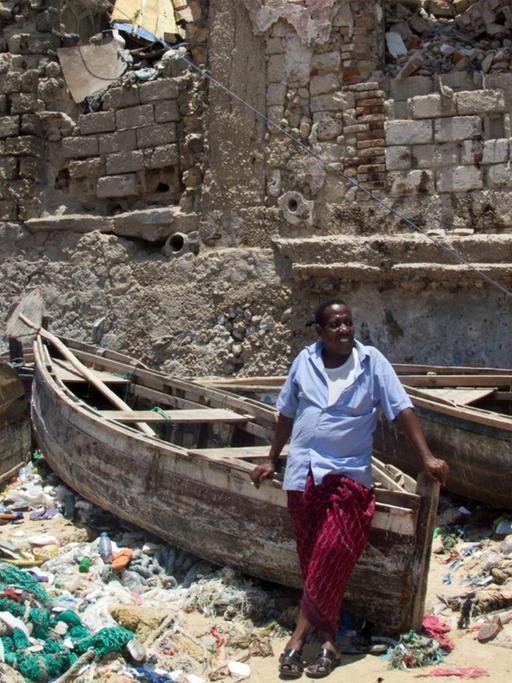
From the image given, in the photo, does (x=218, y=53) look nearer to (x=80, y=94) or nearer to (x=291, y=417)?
(x=80, y=94)

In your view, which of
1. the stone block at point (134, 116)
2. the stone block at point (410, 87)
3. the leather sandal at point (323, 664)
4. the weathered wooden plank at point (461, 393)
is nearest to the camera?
the leather sandal at point (323, 664)

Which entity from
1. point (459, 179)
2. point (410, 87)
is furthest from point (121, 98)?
point (459, 179)

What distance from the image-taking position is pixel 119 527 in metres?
6.29

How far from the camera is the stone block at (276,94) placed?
348 inches

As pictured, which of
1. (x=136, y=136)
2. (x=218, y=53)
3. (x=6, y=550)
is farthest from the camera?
(x=136, y=136)

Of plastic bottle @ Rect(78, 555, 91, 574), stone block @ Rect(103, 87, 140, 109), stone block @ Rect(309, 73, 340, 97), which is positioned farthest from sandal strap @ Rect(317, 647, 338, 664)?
stone block @ Rect(103, 87, 140, 109)

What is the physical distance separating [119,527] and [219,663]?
1.89m

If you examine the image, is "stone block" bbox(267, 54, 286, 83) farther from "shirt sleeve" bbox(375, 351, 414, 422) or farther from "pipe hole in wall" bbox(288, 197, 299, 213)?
"shirt sleeve" bbox(375, 351, 414, 422)

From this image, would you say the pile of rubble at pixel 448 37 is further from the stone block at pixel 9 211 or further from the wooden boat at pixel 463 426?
the stone block at pixel 9 211

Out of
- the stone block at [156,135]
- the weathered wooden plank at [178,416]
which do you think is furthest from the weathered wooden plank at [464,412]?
the stone block at [156,135]

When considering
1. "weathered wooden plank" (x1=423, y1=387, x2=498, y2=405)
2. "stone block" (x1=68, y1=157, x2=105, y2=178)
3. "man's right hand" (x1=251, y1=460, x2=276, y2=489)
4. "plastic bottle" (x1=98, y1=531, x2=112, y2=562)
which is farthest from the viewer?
"stone block" (x1=68, y1=157, x2=105, y2=178)

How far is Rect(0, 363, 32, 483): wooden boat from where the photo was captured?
25.3 ft

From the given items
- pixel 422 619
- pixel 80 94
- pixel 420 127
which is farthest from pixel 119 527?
pixel 80 94

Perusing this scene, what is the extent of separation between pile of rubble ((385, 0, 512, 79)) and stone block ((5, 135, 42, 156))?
4003 mm
